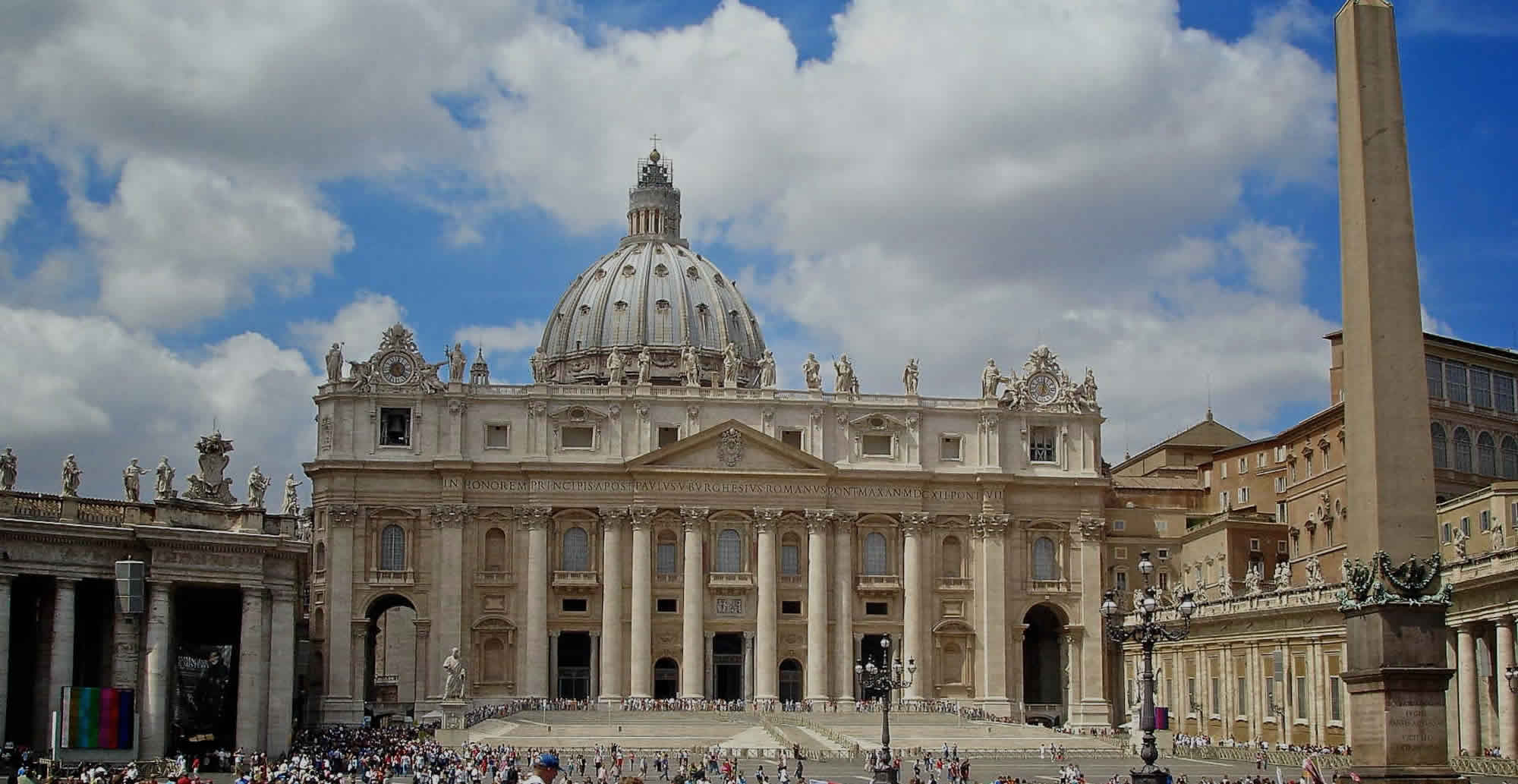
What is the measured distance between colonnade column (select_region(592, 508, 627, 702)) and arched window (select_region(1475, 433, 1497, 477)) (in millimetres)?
37258

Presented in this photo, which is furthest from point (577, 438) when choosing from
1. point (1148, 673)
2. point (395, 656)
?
point (1148, 673)

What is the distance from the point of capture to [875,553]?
9269 cm

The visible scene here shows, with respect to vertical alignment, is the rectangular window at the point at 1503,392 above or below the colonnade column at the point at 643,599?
above

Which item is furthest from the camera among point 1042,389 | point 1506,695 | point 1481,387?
point 1042,389

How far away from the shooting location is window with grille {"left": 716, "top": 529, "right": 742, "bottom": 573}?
90812 millimetres

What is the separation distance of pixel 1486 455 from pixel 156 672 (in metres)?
52.1

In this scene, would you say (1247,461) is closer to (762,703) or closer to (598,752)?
(762,703)

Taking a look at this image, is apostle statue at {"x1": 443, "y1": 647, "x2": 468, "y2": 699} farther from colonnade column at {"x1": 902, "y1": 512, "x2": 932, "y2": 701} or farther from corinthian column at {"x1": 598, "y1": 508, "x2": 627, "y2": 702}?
colonnade column at {"x1": 902, "y1": 512, "x2": 932, "y2": 701}

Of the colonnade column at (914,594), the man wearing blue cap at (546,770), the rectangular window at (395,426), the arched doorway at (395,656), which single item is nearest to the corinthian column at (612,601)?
the rectangular window at (395,426)

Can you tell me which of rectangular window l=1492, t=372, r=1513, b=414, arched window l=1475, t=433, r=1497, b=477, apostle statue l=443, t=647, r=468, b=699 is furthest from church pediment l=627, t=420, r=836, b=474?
rectangular window l=1492, t=372, r=1513, b=414

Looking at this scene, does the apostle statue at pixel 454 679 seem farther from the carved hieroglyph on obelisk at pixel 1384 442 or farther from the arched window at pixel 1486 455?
the carved hieroglyph on obelisk at pixel 1384 442

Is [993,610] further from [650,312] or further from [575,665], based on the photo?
[650,312]

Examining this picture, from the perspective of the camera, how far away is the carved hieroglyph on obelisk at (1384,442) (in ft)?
84.5

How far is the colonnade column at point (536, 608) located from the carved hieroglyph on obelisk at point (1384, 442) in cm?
6385
